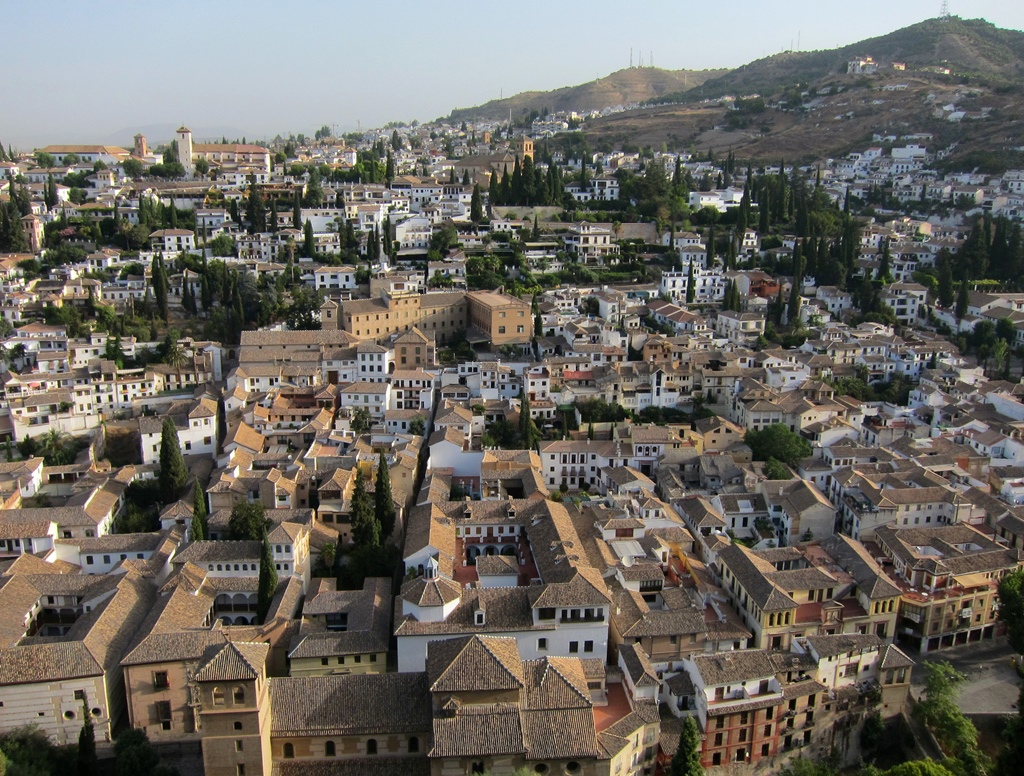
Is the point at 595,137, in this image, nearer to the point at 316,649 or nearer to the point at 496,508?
the point at 496,508

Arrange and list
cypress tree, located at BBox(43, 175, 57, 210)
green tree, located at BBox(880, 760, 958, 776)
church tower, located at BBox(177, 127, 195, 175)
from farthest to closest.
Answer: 1. church tower, located at BBox(177, 127, 195, 175)
2. cypress tree, located at BBox(43, 175, 57, 210)
3. green tree, located at BBox(880, 760, 958, 776)

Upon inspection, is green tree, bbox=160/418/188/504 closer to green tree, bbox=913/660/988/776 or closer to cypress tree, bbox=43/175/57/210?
→ green tree, bbox=913/660/988/776

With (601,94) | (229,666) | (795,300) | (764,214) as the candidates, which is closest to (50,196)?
(795,300)

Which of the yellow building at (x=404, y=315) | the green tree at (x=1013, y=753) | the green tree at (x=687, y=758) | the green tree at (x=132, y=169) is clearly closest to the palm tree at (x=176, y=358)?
the yellow building at (x=404, y=315)

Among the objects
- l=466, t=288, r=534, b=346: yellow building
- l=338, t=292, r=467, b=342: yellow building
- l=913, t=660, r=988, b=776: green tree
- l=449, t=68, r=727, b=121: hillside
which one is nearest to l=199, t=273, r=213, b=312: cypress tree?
l=338, t=292, r=467, b=342: yellow building

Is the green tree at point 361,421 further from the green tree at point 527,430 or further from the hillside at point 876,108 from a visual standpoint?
the hillside at point 876,108

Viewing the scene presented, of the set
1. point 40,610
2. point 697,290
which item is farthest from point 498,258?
point 40,610
